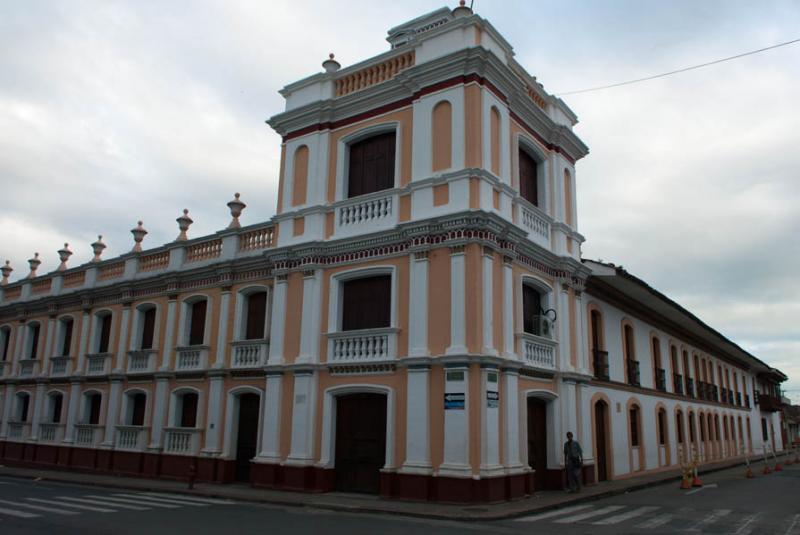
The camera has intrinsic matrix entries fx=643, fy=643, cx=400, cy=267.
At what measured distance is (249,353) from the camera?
1931 cm

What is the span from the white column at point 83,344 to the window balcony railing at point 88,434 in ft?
7.05

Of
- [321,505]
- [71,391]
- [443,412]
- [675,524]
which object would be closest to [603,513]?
[675,524]

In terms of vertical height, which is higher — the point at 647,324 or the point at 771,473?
the point at 647,324

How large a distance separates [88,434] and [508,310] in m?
16.5

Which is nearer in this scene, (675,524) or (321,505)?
(675,524)

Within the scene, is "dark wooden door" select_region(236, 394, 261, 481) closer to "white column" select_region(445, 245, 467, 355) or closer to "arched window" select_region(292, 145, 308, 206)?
"arched window" select_region(292, 145, 308, 206)

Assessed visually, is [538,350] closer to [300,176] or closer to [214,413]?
[300,176]

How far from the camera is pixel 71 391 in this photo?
24.4 meters

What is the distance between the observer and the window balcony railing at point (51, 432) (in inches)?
954

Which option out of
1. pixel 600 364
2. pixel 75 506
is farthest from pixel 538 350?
pixel 75 506

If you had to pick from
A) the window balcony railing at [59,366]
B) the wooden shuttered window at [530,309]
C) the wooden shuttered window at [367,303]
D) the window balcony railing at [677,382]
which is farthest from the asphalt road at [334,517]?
the window balcony railing at [677,382]

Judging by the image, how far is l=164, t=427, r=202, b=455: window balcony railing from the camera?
19703mm

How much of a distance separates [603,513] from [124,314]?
1778 centimetres

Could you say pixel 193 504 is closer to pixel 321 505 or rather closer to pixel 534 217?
pixel 321 505
